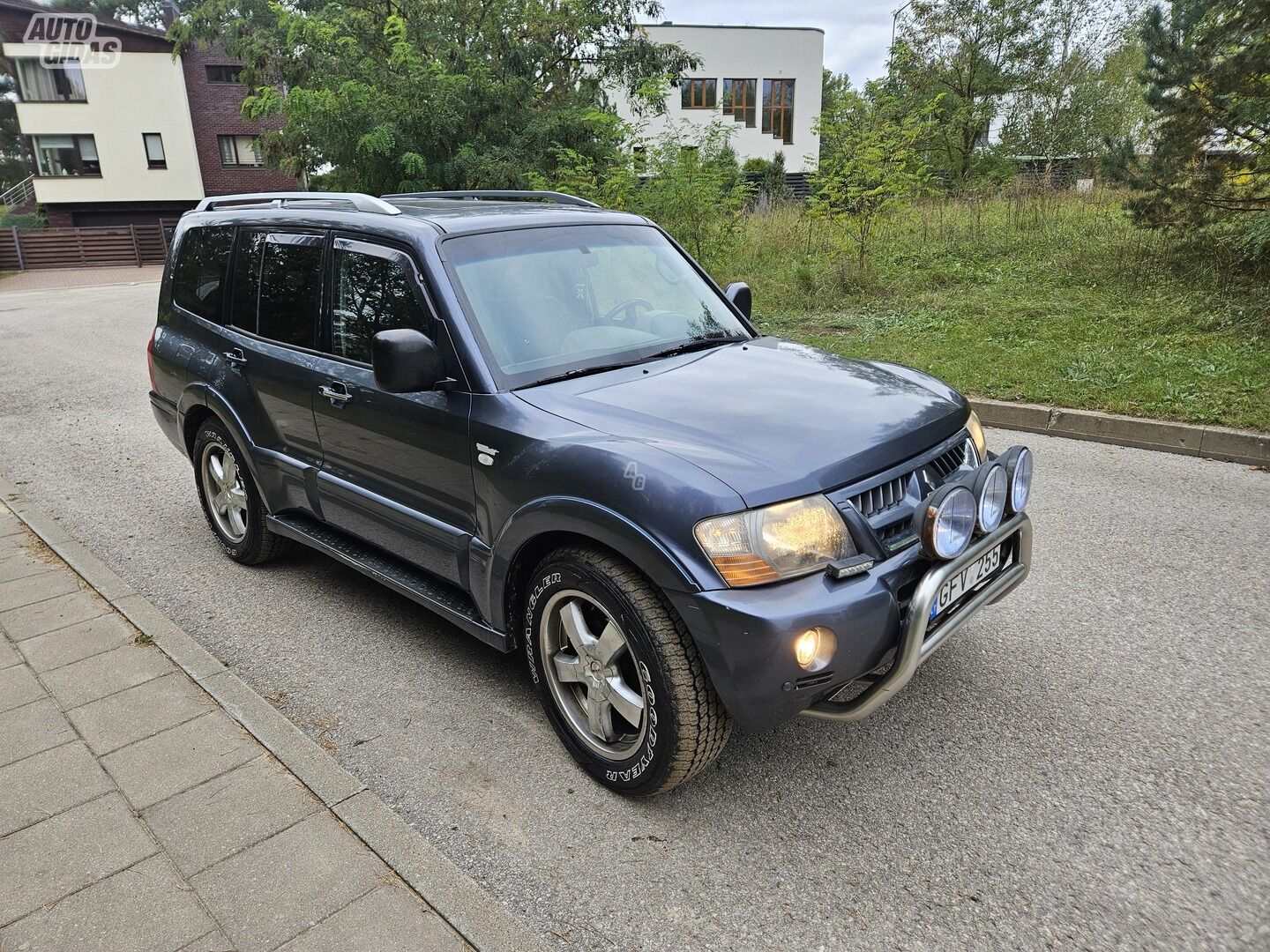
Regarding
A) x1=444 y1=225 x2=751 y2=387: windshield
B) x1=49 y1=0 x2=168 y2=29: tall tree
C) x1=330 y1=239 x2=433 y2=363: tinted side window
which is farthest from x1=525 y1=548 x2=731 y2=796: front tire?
x1=49 y1=0 x2=168 y2=29: tall tree

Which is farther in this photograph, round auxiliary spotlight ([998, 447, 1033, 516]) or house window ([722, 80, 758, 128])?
house window ([722, 80, 758, 128])

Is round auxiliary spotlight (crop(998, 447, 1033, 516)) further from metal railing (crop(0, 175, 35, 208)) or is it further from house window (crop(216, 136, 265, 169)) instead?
metal railing (crop(0, 175, 35, 208))

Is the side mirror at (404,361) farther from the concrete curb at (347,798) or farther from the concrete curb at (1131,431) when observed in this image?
the concrete curb at (1131,431)

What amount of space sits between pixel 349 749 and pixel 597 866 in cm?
115

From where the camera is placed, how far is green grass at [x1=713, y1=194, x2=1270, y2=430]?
735 cm

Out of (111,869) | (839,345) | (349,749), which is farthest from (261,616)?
(839,345)

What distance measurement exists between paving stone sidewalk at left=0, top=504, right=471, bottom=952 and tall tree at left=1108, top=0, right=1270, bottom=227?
993 centimetres

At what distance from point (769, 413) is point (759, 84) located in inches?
1722

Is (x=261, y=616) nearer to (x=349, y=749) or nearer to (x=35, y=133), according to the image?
(x=349, y=749)

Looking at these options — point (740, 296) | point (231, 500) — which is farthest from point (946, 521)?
point (231, 500)

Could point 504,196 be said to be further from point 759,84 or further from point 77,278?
point 759,84

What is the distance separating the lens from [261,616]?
4.28 m

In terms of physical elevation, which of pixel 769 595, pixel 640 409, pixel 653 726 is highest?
pixel 640 409

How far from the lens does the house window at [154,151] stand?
135 feet
